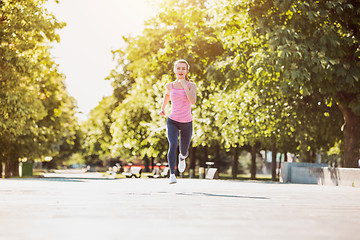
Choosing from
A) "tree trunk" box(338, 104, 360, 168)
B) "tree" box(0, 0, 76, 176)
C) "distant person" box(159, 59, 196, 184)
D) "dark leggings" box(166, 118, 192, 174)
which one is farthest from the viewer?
"tree" box(0, 0, 76, 176)

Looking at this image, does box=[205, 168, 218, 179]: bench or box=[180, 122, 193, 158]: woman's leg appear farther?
box=[205, 168, 218, 179]: bench

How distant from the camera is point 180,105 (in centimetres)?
1074

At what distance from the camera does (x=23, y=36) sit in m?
23.8

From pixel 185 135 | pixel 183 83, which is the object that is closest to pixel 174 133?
pixel 185 135

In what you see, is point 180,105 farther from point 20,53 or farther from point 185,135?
point 20,53

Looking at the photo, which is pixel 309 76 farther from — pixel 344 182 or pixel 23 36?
pixel 23 36

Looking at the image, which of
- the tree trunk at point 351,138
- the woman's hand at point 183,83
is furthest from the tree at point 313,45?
the woman's hand at point 183,83

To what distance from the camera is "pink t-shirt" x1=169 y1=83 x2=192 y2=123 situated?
10.5 meters

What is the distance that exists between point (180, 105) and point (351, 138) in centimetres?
1294

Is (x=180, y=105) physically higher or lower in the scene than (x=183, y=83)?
lower

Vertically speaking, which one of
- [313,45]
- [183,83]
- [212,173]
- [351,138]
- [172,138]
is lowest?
[212,173]

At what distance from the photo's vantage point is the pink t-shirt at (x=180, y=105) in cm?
1055

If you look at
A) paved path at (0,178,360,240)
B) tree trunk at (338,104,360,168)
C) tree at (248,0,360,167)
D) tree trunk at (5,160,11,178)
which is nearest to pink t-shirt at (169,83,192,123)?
paved path at (0,178,360,240)

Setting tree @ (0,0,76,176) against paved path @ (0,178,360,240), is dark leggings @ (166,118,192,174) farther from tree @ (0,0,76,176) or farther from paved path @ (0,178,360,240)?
tree @ (0,0,76,176)
